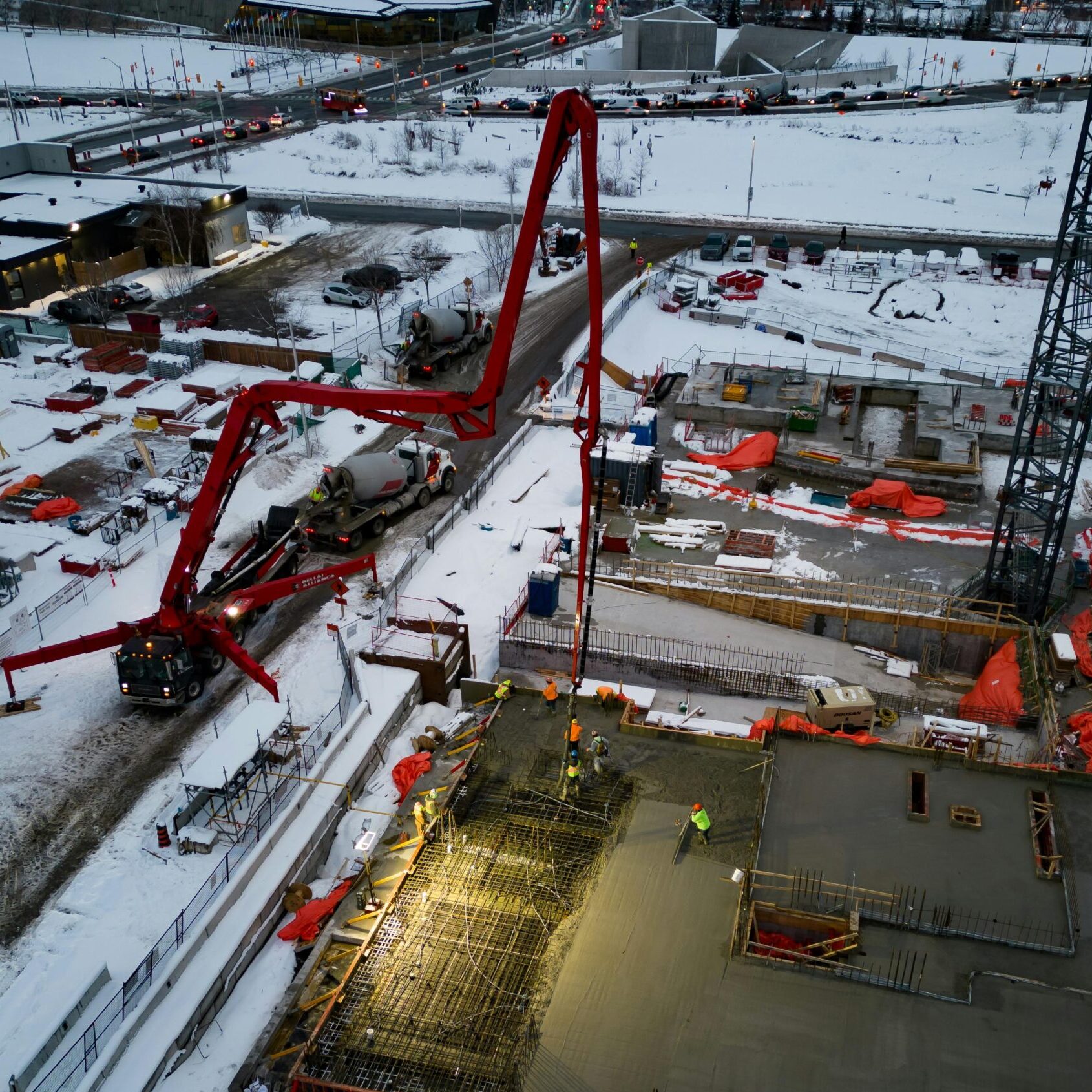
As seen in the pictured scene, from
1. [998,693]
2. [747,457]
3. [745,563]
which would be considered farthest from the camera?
[747,457]

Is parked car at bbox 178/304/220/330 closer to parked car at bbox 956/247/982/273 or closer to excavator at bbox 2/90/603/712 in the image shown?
excavator at bbox 2/90/603/712

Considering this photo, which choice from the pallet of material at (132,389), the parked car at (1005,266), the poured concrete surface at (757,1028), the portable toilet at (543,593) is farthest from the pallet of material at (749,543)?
the parked car at (1005,266)

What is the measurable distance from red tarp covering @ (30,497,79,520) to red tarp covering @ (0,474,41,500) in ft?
5.42

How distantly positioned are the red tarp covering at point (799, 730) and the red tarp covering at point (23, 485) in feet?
82.5

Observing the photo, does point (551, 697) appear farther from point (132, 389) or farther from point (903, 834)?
point (132, 389)

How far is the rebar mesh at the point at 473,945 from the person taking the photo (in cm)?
1583

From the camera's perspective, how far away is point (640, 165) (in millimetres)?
80000

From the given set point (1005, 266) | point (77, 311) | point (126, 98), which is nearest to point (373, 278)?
point (77, 311)

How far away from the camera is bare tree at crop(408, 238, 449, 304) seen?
56.7 meters

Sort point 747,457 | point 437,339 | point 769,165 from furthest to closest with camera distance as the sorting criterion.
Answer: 1. point 769,165
2. point 437,339
3. point 747,457

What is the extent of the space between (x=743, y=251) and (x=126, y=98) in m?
75.1

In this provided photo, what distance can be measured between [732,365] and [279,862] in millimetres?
29768

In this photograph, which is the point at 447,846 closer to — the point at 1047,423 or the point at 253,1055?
the point at 253,1055

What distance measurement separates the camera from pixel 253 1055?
17.1m
